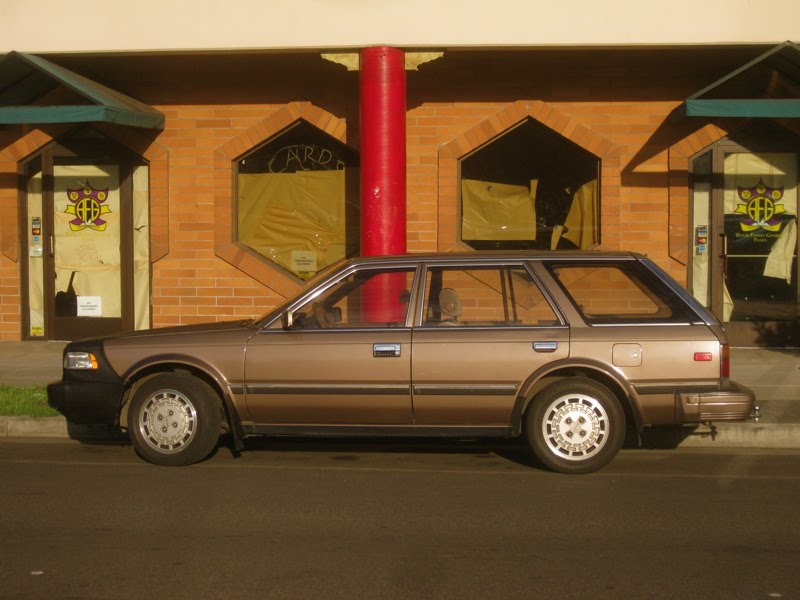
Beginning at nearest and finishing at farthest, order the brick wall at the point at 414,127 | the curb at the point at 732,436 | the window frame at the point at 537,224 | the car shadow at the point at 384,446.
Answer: the car shadow at the point at 384,446, the curb at the point at 732,436, the brick wall at the point at 414,127, the window frame at the point at 537,224

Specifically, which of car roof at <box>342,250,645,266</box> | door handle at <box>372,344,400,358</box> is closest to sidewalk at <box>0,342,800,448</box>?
car roof at <box>342,250,645,266</box>

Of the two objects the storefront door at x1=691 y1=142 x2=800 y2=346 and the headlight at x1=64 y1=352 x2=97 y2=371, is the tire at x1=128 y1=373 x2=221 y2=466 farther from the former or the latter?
the storefront door at x1=691 y1=142 x2=800 y2=346

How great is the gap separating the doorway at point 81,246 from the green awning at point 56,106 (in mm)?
840

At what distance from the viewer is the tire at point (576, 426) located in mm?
7430

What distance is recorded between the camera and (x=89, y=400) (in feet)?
25.8

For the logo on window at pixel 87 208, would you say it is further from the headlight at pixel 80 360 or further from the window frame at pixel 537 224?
the headlight at pixel 80 360

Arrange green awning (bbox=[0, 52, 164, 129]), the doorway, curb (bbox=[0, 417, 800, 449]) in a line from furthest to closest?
the doorway
green awning (bbox=[0, 52, 164, 129])
curb (bbox=[0, 417, 800, 449])

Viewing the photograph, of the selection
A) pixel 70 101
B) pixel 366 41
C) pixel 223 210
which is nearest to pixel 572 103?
pixel 366 41

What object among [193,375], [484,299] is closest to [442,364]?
[484,299]

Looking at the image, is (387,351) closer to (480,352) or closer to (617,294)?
(480,352)

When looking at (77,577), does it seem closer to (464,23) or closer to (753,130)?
(464,23)

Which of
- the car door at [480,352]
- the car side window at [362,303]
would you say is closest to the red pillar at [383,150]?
the car side window at [362,303]

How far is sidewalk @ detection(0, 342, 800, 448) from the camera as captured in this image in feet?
28.5

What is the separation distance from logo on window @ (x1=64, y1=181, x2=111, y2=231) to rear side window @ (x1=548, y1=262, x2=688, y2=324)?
26.7 feet
